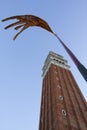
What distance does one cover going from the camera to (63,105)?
20.6 metres

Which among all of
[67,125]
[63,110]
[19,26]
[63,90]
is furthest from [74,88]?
[19,26]

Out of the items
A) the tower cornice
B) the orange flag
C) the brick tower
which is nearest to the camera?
the orange flag

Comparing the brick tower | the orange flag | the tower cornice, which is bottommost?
the orange flag

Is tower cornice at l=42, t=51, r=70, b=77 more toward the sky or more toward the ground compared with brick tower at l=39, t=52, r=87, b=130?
more toward the sky

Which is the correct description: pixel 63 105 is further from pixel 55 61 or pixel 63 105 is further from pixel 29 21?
pixel 29 21

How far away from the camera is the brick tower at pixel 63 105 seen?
699 inches

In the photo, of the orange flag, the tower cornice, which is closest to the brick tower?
the tower cornice

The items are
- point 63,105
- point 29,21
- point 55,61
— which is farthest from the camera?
point 55,61

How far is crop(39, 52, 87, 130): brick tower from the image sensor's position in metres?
17.8

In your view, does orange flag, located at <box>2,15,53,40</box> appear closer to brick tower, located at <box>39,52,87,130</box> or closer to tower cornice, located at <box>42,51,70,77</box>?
brick tower, located at <box>39,52,87,130</box>

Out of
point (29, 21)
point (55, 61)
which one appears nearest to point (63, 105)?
point (55, 61)

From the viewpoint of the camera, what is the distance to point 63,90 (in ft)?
78.9

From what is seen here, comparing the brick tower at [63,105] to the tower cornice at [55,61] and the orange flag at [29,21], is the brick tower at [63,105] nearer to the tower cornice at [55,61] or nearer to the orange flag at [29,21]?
the tower cornice at [55,61]

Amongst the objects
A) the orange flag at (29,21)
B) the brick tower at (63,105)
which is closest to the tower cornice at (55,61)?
the brick tower at (63,105)
